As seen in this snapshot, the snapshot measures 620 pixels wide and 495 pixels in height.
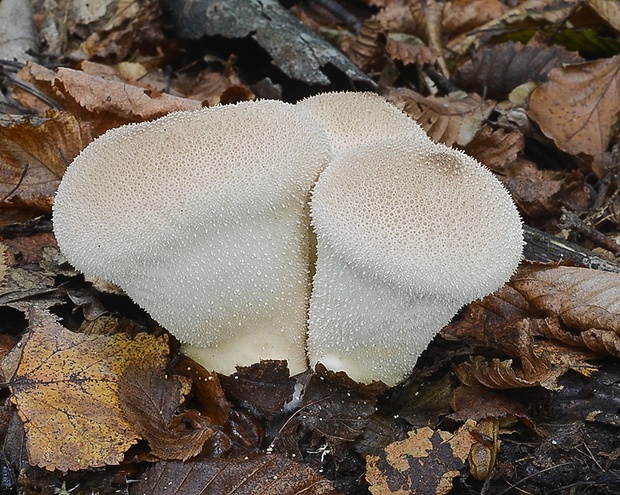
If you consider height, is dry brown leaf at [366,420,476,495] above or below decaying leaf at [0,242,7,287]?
below

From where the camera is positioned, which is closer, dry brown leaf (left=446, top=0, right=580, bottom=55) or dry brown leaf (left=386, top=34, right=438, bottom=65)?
dry brown leaf (left=386, top=34, right=438, bottom=65)

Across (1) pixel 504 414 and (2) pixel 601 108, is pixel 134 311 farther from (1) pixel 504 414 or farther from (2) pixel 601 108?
(2) pixel 601 108

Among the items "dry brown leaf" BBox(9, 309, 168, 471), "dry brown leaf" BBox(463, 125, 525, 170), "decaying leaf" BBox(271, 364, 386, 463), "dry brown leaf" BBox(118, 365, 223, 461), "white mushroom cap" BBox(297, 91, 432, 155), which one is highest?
"white mushroom cap" BBox(297, 91, 432, 155)

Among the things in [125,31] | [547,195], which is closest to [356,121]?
[547,195]

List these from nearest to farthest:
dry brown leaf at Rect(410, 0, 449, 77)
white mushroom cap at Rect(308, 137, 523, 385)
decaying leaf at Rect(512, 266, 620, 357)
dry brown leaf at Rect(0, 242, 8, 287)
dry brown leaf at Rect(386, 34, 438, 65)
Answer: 1. white mushroom cap at Rect(308, 137, 523, 385)
2. decaying leaf at Rect(512, 266, 620, 357)
3. dry brown leaf at Rect(0, 242, 8, 287)
4. dry brown leaf at Rect(386, 34, 438, 65)
5. dry brown leaf at Rect(410, 0, 449, 77)

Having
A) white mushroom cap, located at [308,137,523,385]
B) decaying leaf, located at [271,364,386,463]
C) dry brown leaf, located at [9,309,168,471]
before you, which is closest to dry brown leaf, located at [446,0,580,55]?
white mushroom cap, located at [308,137,523,385]

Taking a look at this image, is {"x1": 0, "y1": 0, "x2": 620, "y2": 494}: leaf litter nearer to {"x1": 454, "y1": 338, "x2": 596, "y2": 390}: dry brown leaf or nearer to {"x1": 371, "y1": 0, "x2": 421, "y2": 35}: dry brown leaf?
{"x1": 454, "y1": 338, "x2": 596, "y2": 390}: dry brown leaf

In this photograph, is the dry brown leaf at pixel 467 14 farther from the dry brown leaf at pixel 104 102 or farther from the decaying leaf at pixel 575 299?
the decaying leaf at pixel 575 299

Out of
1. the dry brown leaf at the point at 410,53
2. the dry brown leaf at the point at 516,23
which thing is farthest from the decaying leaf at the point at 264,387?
the dry brown leaf at the point at 516,23
